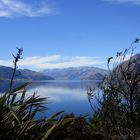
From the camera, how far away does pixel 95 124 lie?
35.4 ft

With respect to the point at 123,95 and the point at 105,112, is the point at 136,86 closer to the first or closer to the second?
the point at 123,95

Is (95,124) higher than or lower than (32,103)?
lower

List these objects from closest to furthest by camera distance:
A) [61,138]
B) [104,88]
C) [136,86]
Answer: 1. [61,138]
2. [136,86]
3. [104,88]

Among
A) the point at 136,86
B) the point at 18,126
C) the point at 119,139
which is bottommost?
the point at 119,139

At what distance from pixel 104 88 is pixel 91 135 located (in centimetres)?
224

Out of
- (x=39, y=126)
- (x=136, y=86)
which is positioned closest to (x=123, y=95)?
(x=136, y=86)

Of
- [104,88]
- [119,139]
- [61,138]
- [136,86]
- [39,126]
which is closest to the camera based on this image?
[39,126]

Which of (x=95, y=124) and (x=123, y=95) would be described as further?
(x=95, y=124)

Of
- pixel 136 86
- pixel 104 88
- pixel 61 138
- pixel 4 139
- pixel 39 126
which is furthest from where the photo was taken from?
pixel 104 88

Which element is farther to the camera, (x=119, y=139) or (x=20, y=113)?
(x=119, y=139)

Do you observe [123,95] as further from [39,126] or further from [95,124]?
[39,126]

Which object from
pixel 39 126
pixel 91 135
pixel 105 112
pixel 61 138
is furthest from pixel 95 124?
pixel 39 126

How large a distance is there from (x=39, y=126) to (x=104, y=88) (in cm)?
485

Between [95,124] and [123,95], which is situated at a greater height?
[123,95]
